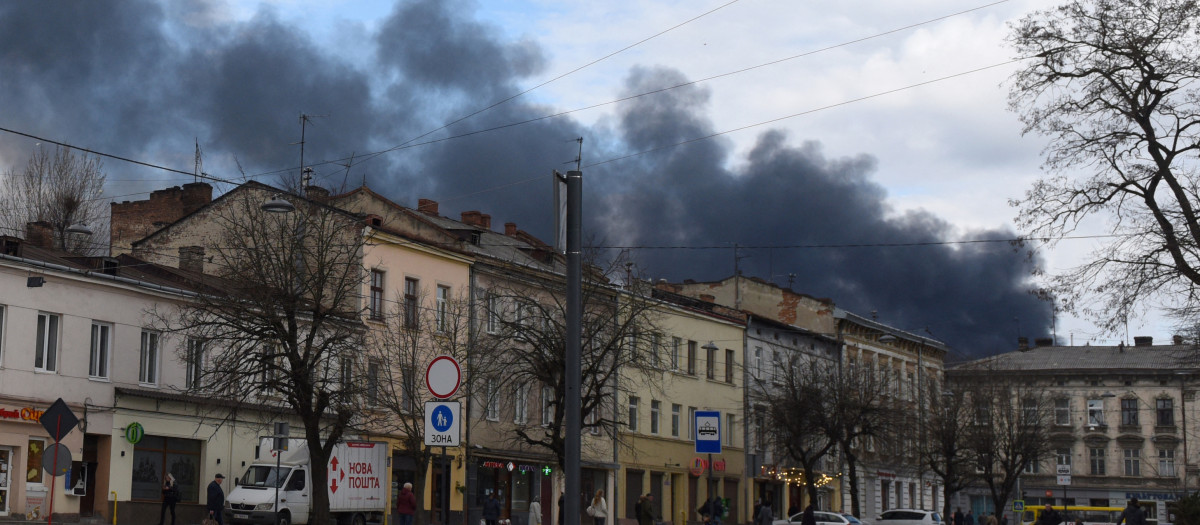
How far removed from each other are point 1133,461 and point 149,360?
248 feet

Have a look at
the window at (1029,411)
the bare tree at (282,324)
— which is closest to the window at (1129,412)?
the window at (1029,411)

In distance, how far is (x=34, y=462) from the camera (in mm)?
36812

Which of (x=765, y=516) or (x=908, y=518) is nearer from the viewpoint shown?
(x=765, y=516)

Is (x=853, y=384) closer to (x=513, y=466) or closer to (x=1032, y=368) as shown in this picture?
(x=513, y=466)

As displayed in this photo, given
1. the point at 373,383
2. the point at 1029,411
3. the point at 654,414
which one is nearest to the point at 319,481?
the point at 373,383

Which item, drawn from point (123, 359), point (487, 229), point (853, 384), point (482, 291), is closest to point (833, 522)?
point (853, 384)

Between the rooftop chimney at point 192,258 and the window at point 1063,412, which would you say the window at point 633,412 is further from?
the window at point 1063,412

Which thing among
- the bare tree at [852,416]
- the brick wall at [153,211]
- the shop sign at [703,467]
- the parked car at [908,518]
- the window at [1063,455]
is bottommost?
the parked car at [908,518]

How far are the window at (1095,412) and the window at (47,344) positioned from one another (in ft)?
254

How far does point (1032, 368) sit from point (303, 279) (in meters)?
75.4

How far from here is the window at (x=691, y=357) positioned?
210ft

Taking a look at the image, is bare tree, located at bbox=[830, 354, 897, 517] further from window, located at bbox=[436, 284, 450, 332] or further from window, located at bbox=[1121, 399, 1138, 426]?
window, located at bbox=[1121, 399, 1138, 426]

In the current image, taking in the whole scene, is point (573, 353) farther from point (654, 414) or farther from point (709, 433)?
point (654, 414)

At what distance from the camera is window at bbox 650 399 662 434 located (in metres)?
61.2
